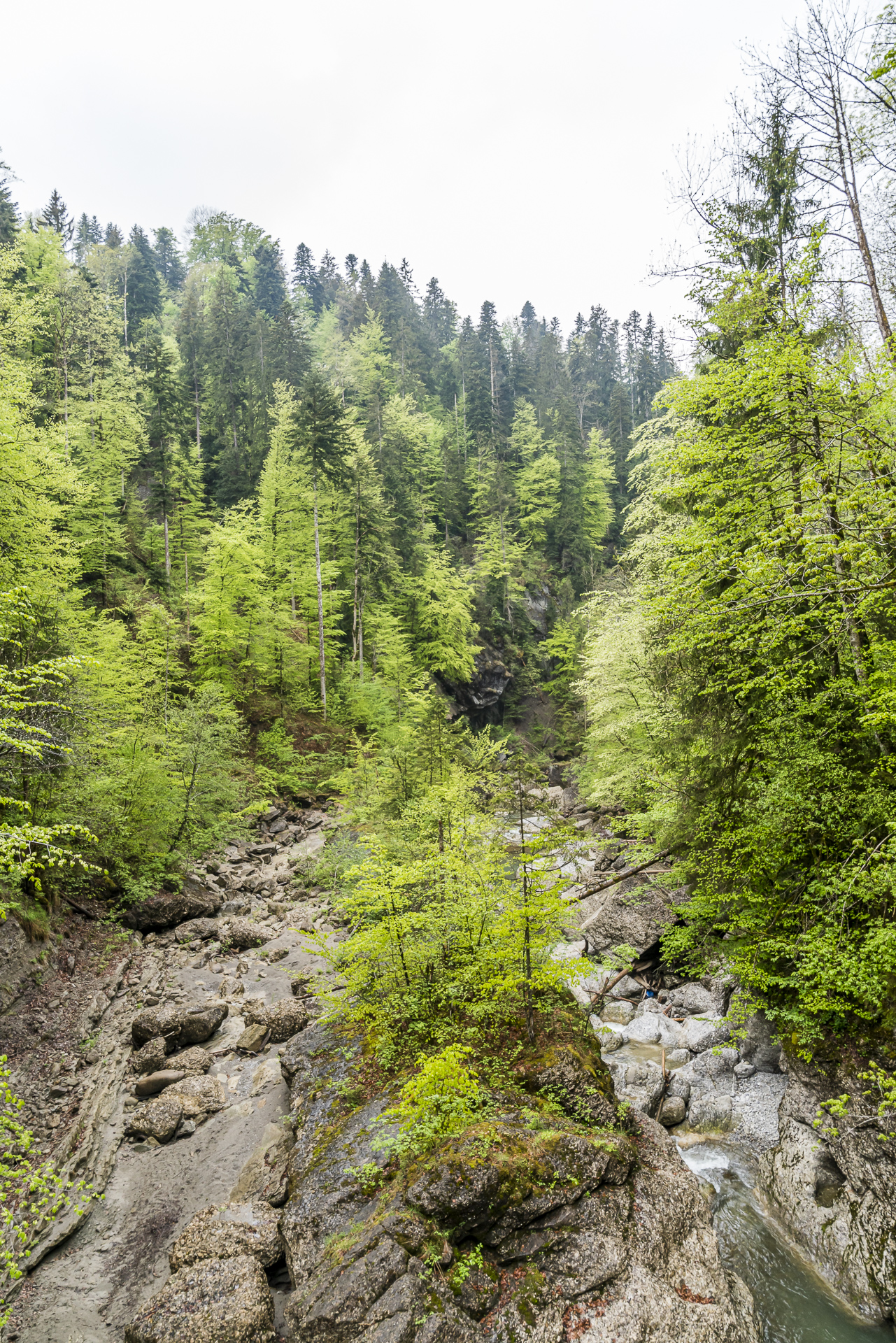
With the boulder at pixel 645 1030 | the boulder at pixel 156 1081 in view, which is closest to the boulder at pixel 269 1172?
the boulder at pixel 156 1081

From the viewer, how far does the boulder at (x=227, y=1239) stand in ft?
18.9

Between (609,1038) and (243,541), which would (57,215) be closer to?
(243,541)

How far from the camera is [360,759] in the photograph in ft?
62.5

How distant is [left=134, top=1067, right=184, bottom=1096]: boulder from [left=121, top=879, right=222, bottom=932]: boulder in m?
4.89

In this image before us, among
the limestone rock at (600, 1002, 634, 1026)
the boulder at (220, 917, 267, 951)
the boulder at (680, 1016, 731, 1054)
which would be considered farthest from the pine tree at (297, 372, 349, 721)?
the boulder at (680, 1016, 731, 1054)

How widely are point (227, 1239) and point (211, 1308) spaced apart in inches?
28.8

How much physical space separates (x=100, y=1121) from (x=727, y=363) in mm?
13237

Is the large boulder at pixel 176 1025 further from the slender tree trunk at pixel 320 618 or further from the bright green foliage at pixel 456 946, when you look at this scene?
the slender tree trunk at pixel 320 618

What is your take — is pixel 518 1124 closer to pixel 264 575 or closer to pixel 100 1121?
pixel 100 1121

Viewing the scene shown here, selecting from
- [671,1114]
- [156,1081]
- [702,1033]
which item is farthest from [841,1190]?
[156,1081]

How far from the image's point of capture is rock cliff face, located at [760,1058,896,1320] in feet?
19.4

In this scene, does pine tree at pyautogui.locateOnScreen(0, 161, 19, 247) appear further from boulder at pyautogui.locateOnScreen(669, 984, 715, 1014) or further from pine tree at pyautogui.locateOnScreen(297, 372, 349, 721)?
boulder at pyautogui.locateOnScreen(669, 984, 715, 1014)

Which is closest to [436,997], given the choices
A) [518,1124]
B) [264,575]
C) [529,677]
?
[518,1124]

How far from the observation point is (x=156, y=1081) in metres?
8.85
